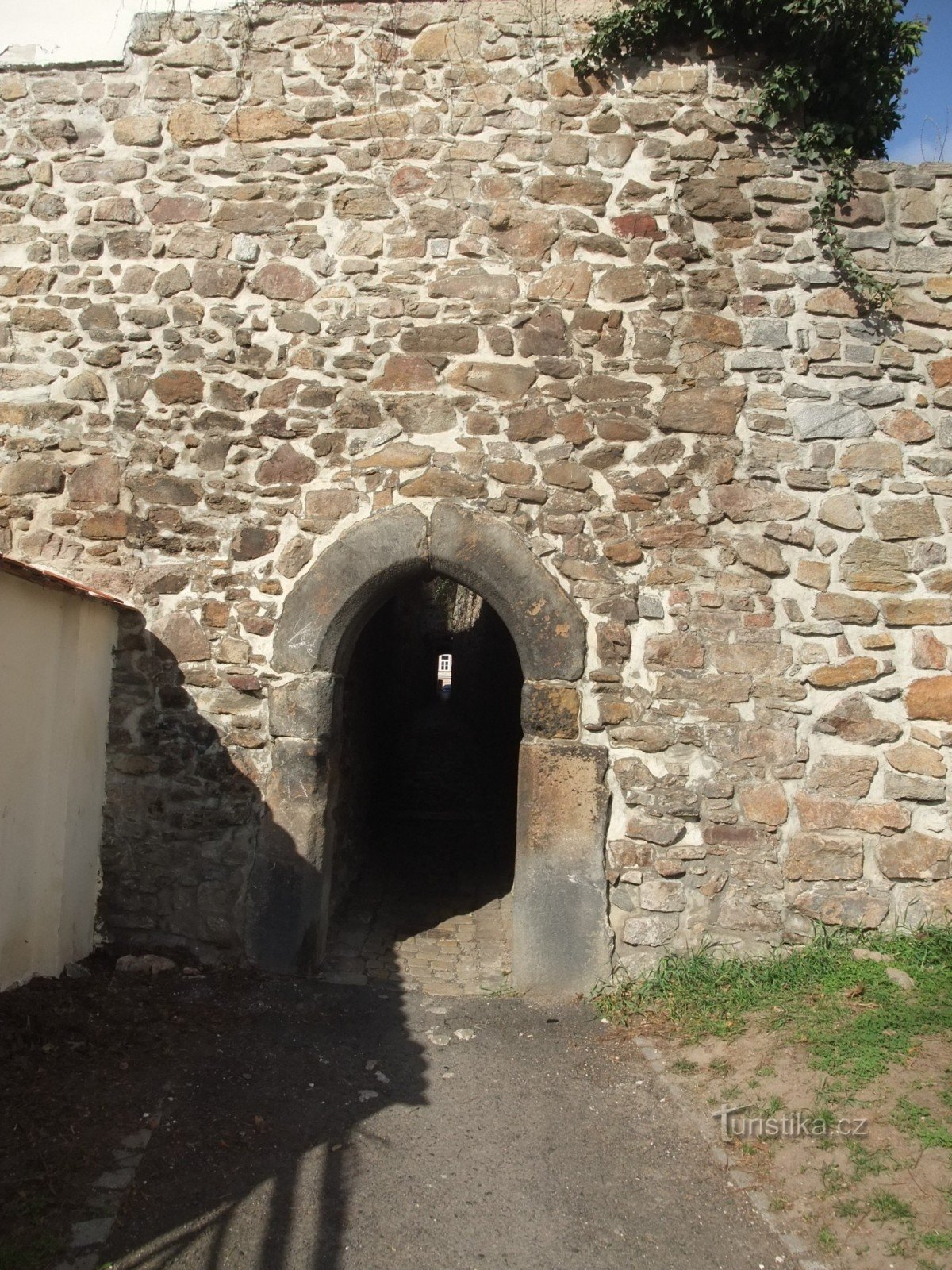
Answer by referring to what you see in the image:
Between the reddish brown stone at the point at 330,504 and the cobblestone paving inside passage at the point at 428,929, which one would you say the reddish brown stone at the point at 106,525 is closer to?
the reddish brown stone at the point at 330,504

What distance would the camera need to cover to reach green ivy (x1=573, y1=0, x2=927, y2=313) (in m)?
4.53

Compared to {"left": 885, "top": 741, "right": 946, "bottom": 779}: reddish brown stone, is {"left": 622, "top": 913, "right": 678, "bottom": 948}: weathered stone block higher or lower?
lower

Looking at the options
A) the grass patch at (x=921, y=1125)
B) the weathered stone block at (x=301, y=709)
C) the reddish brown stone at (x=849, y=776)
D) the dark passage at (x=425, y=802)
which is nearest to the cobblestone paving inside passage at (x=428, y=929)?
the dark passage at (x=425, y=802)

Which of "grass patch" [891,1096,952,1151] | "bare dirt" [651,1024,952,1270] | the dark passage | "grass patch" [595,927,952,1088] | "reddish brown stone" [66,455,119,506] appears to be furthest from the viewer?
the dark passage

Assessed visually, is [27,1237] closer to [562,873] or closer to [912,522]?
[562,873]

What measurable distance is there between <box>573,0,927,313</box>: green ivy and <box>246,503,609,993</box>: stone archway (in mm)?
2235

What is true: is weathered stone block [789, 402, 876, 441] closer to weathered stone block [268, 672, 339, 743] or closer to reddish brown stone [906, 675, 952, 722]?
reddish brown stone [906, 675, 952, 722]

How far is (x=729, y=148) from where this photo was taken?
4.66 metres

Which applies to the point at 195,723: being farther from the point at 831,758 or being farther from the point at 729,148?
the point at 729,148

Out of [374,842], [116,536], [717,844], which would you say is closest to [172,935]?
[116,536]

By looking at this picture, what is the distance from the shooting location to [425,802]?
31.5 ft

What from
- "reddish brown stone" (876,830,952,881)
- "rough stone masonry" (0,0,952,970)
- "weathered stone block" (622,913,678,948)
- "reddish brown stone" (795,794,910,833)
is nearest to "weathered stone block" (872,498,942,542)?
"rough stone masonry" (0,0,952,970)

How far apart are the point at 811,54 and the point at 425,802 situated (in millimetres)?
7117

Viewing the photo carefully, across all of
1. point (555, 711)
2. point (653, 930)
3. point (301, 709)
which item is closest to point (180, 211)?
point (301, 709)
